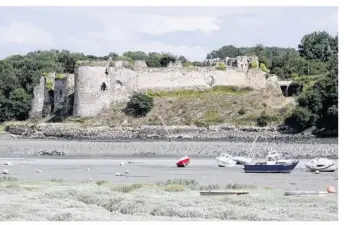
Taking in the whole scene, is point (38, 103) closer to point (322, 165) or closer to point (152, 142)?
point (152, 142)

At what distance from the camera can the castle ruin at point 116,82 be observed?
6334 centimetres

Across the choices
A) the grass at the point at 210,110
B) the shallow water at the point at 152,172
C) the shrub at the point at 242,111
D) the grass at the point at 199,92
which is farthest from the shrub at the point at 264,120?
the shallow water at the point at 152,172

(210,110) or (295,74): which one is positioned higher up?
(295,74)

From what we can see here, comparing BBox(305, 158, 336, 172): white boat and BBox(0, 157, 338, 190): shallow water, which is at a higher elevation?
BBox(305, 158, 336, 172): white boat

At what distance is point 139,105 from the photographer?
2468 inches

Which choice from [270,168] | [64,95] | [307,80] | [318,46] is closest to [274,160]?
[270,168]

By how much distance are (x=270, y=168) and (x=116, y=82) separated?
101 feet

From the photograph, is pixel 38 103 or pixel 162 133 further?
pixel 38 103

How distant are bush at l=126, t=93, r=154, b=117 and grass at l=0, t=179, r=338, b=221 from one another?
35.0 meters

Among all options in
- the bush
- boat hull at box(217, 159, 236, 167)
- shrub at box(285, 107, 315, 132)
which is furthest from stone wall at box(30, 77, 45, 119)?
boat hull at box(217, 159, 236, 167)

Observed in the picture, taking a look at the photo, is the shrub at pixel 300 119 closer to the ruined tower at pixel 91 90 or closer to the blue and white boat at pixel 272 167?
the ruined tower at pixel 91 90

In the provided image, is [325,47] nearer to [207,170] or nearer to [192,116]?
[192,116]

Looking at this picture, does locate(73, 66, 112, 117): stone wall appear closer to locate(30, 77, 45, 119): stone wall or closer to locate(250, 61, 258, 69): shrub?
locate(30, 77, 45, 119): stone wall

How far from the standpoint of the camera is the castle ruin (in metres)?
63.3
